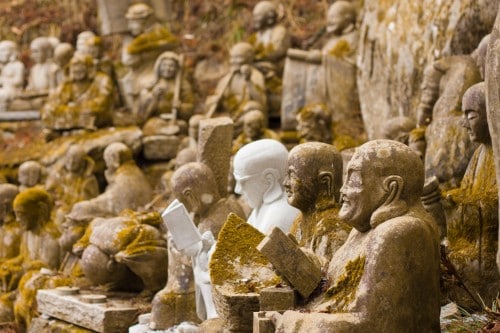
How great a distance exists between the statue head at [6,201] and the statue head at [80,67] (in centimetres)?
341

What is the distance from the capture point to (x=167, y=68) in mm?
20328

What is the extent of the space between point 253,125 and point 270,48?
9.29ft

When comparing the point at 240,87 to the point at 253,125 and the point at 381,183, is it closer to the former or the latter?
the point at 253,125

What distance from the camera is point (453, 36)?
13.7 m

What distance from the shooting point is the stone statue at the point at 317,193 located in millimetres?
9547

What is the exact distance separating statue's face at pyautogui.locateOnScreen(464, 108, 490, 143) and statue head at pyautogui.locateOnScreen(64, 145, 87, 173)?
925cm

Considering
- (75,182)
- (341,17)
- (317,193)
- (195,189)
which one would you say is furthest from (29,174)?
(317,193)

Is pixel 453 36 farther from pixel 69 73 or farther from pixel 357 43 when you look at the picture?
pixel 69 73

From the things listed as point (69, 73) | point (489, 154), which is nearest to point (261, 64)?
point (69, 73)

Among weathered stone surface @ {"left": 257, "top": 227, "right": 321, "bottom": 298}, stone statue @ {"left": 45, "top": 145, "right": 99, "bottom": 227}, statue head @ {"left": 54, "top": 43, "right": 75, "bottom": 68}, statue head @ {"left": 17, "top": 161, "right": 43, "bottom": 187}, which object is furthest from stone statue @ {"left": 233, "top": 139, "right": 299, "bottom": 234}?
statue head @ {"left": 54, "top": 43, "right": 75, "bottom": 68}

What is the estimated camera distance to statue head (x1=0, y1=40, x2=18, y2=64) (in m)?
23.8

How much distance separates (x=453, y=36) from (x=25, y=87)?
11.5 meters

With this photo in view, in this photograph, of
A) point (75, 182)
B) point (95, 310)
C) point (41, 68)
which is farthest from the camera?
point (41, 68)

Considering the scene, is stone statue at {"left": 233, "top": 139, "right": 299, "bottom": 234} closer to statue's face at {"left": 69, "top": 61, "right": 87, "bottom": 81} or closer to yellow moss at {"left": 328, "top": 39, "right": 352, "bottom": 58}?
yellow moss at {"left": 328, "top": 39, "right": 352, "bottom": 58}
